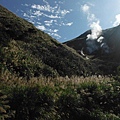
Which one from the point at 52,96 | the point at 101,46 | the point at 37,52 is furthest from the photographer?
the point at 101,46

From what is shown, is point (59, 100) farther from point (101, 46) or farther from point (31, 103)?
point (101, 46)

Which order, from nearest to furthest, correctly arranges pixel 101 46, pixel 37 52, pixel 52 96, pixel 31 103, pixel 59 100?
pixel 31 103, pixel 52 96, pixel 59 100, pixel 37 52, pixel 101 46

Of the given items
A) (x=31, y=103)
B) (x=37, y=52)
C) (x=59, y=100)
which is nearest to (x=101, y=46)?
(x=37, y=52)

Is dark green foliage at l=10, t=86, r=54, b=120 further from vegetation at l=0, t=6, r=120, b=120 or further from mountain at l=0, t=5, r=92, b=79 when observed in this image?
mountain at l=0, t=5, r=92, b=79

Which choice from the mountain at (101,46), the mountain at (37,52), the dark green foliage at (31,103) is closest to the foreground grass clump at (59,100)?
the dark green foliage at (31,103)

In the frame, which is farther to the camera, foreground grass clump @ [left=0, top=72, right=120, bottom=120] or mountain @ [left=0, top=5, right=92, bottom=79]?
mountain @ [left=0, top=5, right=92, bottom=79]

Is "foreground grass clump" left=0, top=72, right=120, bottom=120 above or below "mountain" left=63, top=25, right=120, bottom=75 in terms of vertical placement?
below

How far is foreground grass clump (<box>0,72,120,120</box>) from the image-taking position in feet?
28.4

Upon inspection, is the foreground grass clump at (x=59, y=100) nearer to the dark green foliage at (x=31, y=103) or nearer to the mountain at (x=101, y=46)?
the dark green foliage at (x=31, y=103)

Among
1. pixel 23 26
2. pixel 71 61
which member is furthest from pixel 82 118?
pixel 23 26

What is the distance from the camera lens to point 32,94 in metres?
9.25

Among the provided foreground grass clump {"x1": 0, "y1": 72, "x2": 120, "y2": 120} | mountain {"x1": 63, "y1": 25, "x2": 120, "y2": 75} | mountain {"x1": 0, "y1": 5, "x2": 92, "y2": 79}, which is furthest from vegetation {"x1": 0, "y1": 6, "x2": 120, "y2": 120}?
mountain {"x1": 63, "y1": 25, "x2": 120, "y2": 75}

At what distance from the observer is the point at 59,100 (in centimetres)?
1012

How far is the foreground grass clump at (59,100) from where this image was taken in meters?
8.65
